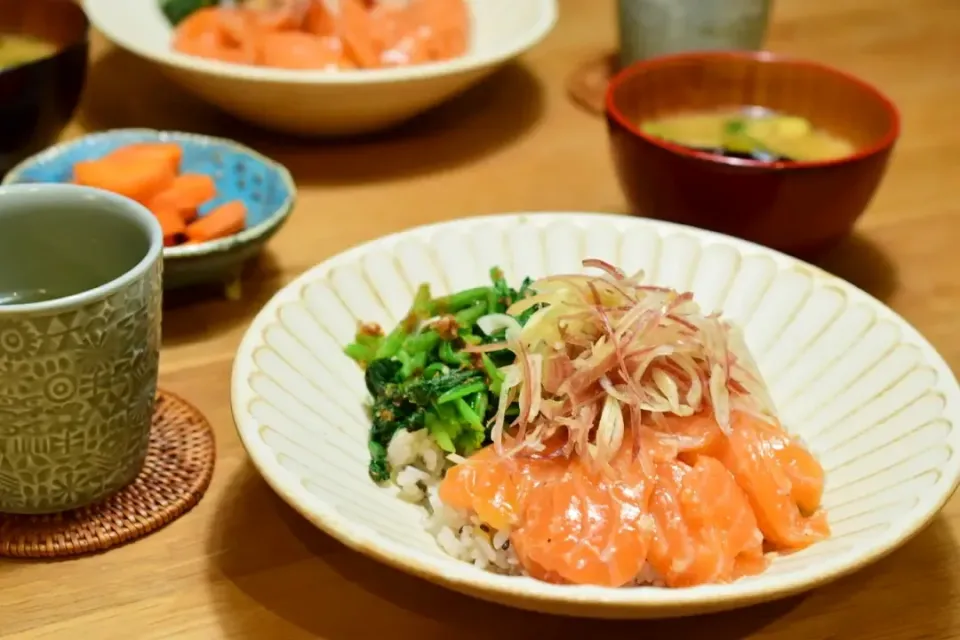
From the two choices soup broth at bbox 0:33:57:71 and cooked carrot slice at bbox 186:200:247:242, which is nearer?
cooked carrot slice at bbox 186:200:247:242

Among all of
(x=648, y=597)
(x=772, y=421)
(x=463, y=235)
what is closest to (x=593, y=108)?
(x=463, y=235)

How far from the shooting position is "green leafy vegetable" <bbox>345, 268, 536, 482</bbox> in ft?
3.38

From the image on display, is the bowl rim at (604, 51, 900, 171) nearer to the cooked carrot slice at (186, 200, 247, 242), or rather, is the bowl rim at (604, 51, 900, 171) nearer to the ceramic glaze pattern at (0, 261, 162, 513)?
the cooked carrot slice at (186, 200, 247, 242)

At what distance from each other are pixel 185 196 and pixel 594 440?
2.35ft

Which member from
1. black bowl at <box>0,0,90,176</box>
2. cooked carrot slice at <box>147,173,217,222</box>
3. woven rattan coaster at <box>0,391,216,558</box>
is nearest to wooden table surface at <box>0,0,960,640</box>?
woven rattan coaster at <box>0,391,216,558</box>

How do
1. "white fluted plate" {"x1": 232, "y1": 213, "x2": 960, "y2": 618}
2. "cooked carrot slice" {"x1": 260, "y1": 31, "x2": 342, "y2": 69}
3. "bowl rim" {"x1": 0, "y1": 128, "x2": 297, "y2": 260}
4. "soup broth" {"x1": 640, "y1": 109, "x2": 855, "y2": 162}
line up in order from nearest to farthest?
"white fluted plate" {"x1": 232, "y1": 213, "x2": 960, "y2": 618} < "bowl rim" {"x1": 0, "y1": 128, "x2": 297, "y2": 260} < "soup broth" {"x1": 640, "y1": 109, "x2": 855, "y2": 162} < "cooked carrot slice" {"x1": 260, "y1": 31, "x2": 342, "y2": 69}

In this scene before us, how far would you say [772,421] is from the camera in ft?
3.39

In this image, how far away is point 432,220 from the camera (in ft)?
5.24

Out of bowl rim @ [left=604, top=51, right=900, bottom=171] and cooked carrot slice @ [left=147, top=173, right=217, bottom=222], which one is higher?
bowl rim @ [left=604, top=51, right=900, bottom=171]

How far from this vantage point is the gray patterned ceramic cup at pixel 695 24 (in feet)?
6.07

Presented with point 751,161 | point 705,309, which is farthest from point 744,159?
point 705,309

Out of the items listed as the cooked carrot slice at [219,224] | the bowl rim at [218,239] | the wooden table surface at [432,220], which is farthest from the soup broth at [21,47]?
the cooked carrot slice at [219,224]

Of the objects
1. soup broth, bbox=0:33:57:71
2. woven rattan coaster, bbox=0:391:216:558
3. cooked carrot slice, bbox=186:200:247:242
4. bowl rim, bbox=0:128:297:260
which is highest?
soup broth, bbox=0:33:57:71

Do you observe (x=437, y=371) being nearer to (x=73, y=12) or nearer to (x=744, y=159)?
(x=744, y=159)
